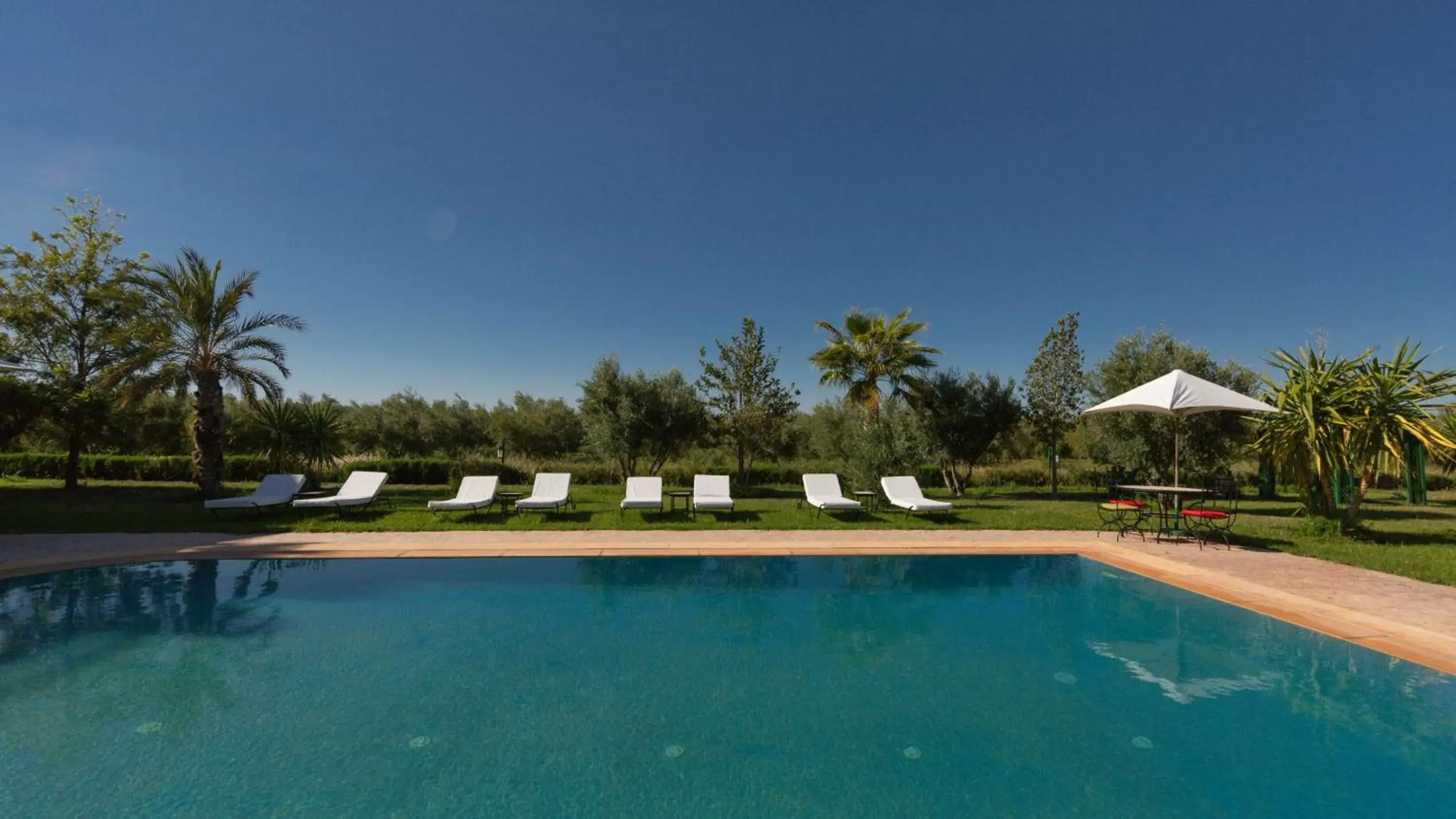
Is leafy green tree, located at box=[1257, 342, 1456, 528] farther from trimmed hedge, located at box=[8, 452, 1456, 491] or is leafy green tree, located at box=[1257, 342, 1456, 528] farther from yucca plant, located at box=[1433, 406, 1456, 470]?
trimmed hedge, located at box=[8, 452, 1456, 491]

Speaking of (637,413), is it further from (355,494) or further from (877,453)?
(355,494)

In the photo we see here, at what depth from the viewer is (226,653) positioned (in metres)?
5.33

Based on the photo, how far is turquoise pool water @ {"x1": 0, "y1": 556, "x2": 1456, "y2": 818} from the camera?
10.8 feet

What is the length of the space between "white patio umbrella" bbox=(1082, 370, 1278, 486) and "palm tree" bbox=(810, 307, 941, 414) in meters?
8.36

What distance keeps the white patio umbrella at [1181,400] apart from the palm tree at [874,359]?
27.4ft

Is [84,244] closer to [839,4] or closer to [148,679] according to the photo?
[148,679]

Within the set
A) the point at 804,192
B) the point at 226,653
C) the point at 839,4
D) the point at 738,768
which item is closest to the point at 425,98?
the point at 839,4

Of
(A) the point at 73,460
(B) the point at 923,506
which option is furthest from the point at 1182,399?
(A) the point at 73,460

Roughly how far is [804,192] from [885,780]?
54.0ft

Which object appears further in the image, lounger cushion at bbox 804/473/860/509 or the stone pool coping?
lounger cushion at bbox 804/473/860/509

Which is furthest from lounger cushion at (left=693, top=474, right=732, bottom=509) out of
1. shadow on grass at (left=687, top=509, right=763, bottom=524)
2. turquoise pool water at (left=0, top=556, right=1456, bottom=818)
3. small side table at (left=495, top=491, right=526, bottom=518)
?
turquoise pool water at (left=0, top=556, right=1456, bottom=818)

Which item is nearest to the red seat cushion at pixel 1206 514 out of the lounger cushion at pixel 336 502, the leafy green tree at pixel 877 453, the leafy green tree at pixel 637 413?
the leafy green tree at pixel 877 453

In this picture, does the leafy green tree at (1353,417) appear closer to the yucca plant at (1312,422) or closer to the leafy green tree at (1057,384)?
the yucca plant at (1312,422)

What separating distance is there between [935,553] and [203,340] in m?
18.9
